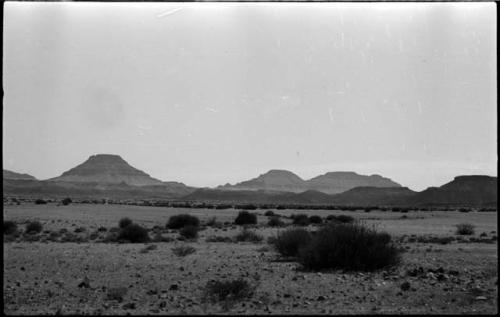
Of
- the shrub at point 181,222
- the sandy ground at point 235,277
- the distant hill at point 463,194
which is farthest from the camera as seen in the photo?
the distant hill at point 463,194

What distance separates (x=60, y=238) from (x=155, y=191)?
168576 mm

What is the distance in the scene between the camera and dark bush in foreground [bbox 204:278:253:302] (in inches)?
451

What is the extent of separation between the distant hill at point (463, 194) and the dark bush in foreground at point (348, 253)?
119 meters

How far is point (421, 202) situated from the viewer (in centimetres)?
13712

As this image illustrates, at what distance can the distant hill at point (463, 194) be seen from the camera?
420ft

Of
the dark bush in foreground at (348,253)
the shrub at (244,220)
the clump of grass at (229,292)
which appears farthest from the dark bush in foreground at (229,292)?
the shrub at (244,220)

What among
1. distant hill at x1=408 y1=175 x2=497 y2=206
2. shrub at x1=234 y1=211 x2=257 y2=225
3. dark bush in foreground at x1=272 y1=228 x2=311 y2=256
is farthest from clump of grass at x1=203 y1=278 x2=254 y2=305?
distant hill at x1=408 y1=175 x2=497 y2=206

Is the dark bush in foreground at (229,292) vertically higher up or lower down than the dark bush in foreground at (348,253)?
lower down

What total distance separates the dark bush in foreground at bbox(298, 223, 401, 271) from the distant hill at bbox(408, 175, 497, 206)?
390ft

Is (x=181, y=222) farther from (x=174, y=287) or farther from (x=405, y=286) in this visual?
(x=405, y=286)

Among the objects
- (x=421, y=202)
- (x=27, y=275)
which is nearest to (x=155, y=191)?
(x=421, y=202)

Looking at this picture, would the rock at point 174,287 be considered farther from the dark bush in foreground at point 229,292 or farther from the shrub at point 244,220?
the shrub at point 244,220

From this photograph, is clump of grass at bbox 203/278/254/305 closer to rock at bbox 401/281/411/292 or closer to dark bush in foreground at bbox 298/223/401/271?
rock at bbox 401/281/411/292

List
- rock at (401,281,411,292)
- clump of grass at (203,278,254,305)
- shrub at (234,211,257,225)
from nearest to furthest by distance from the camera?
clump of grass at (203,278,254,305) < rock at (401,281,411,292) < shrub at (234,211,257,225)
